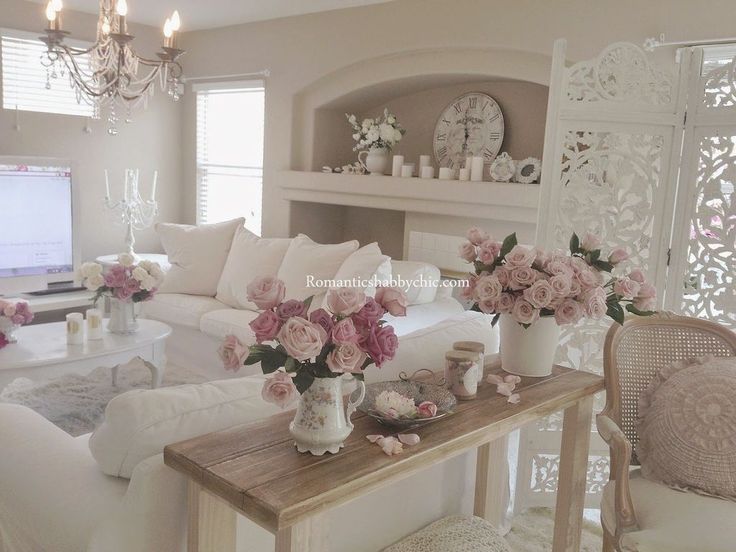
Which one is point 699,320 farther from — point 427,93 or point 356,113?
point 356,113

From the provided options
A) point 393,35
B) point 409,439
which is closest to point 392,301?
point 409,439

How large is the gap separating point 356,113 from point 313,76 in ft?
1.86

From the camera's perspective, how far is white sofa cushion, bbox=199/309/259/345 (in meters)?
4.16

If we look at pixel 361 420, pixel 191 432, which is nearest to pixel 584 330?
pixel 361 420

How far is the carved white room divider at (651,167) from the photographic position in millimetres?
2527

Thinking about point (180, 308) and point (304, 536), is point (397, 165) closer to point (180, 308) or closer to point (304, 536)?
point (180, 308)

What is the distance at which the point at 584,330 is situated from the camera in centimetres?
278

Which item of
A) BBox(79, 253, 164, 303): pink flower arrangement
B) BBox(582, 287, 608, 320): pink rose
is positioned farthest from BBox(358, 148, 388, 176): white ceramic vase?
BBox(582, 287, 608, 320): pink rose

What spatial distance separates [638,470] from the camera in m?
2.26

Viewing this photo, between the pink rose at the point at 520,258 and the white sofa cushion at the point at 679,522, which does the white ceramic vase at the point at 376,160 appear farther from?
the white sofa cushion at the point at 679,522

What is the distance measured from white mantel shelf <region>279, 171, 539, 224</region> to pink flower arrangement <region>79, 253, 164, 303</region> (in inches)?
69.8

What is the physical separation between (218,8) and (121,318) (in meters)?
2.66

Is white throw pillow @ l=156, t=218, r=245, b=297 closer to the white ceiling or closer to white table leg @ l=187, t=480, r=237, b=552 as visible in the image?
the white ceiling

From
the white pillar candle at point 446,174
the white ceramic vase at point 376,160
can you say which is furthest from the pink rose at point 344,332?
the white ceramic vase at point 376,160
